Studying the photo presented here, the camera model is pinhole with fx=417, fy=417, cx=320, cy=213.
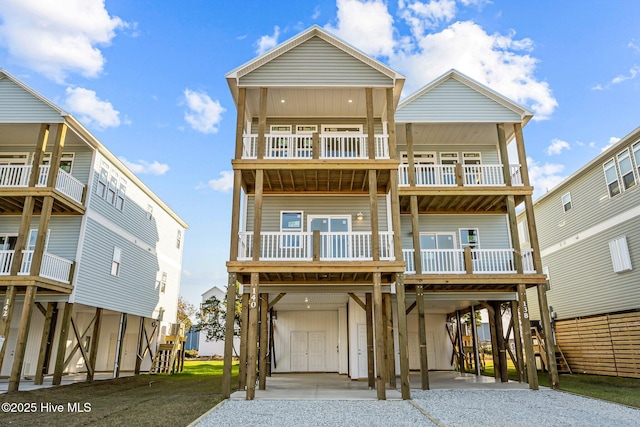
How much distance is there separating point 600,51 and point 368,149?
13478mm

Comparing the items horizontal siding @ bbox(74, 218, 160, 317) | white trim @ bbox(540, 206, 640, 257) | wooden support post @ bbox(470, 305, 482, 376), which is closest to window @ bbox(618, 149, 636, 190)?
white trim @ bbox(540, 206, 640, 257)

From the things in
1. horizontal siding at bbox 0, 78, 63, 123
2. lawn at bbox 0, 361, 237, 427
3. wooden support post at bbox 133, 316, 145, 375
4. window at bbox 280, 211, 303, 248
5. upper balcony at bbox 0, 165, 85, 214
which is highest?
horizontal siding at bbox 0, 78, 63, 123

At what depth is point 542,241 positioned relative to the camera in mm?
24203

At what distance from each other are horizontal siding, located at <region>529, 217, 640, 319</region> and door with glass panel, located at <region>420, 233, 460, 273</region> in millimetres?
7265

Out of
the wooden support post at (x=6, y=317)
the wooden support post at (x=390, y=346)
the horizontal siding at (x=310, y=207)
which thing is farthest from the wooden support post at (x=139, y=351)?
the wooden support post at (x=390, y=346)

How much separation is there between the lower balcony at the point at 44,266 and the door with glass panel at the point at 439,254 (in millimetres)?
13536

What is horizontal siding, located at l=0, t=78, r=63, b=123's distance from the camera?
16.0 metres

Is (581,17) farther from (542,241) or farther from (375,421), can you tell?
(375,421)

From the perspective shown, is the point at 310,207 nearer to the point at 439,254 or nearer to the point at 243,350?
the point at 439,254

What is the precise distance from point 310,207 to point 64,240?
410 inches

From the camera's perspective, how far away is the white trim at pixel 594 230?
56.2 feet

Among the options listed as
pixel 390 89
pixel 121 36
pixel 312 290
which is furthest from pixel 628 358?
pixel 121 36

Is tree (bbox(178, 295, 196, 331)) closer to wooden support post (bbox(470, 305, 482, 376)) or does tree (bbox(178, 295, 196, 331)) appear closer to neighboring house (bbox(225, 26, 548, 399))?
neighboring house (bbox(225, 26, 548, 399))

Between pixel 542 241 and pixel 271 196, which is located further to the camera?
pixel 542 241
